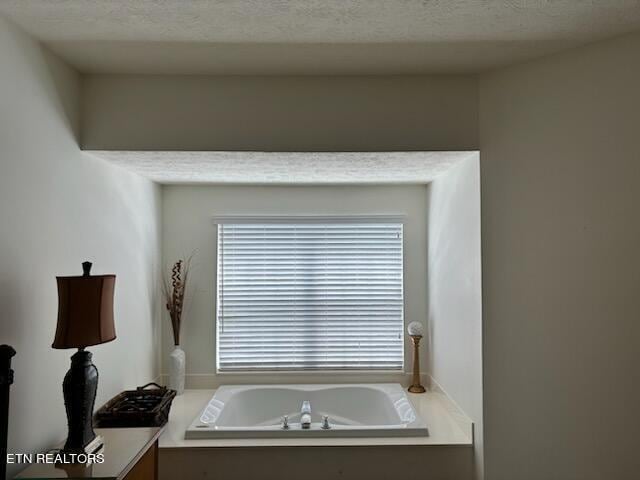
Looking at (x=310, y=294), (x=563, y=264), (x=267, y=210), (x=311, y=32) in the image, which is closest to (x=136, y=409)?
(x=310, y=294)

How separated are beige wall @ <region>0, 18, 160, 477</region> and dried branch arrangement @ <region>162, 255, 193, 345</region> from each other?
0.70m

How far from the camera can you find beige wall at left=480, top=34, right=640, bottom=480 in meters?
1.83

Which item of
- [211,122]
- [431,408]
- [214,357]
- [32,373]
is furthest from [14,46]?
[431,408]

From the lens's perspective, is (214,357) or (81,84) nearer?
(81,84)

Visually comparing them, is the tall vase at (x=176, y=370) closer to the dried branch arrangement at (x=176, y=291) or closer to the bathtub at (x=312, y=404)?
the dried branch arrangement at (x=176, y=291)

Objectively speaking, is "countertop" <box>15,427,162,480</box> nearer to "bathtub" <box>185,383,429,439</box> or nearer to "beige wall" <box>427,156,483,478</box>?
"bathtub" <box>185,383,429,439</box>

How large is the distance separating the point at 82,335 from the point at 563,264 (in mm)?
2088

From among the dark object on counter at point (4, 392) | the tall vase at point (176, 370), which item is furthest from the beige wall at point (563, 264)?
the tall vase at point (176, 370)

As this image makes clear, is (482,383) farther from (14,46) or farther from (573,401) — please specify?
(14,46)

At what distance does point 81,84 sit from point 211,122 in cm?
70

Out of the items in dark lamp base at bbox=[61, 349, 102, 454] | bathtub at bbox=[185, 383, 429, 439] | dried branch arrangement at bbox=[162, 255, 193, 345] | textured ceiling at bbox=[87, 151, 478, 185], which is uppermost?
textured ceiling at bbox=[87, 151, 478, 185]

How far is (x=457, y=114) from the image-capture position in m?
2.24

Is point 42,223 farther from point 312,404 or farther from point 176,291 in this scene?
point 312,404

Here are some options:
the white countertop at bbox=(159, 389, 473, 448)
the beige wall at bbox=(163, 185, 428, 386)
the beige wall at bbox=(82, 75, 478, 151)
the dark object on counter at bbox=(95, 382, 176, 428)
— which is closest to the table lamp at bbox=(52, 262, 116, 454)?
the dark object on counter at bbox=(95, 382, 176, 428)
